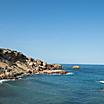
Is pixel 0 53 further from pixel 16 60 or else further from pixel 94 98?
pixel 94 98

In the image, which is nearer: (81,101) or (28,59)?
(81,101)

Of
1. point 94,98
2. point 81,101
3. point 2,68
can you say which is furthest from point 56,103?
point 2,68

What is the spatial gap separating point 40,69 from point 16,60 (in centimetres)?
1840

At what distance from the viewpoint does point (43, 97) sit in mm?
73875

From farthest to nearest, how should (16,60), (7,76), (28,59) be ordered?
(28,59) → (16,60) → (7,76)

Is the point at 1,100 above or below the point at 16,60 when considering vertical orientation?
below

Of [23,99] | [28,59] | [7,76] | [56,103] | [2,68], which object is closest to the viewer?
[56,103]

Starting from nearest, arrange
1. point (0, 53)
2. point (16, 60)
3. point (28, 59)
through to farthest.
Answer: point (0, 53), point (16, 60), point (28, 59)

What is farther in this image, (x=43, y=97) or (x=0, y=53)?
(x=0, y=53)

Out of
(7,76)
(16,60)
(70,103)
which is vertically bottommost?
(70,103)

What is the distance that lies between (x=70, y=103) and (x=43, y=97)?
36.0ft

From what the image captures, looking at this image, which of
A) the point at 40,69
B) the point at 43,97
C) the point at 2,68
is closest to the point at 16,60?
the point at 40,69

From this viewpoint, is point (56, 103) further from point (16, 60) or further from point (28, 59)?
point (28, 59)

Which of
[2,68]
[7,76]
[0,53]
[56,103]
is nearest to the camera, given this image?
[56,103]
